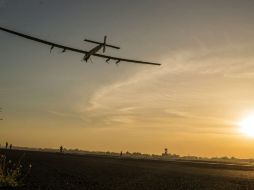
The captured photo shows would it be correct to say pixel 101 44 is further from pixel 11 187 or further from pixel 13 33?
pixel 11 187

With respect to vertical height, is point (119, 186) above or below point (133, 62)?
below

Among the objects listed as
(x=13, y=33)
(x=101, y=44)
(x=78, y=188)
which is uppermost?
(x=101, y=44)

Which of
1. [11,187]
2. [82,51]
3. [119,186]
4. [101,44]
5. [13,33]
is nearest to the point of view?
[11,187]

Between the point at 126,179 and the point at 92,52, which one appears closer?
the point at 126,179

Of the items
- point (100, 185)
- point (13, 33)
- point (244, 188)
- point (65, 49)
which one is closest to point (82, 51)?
point (65, 49)

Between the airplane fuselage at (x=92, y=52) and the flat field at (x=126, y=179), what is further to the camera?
the airplane fuselage at (x=92, y=52)

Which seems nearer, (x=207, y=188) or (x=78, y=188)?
(x=78, y=188)

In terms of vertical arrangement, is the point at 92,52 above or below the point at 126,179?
above

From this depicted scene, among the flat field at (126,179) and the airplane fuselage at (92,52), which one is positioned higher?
the airplane fuselage at (92,52)

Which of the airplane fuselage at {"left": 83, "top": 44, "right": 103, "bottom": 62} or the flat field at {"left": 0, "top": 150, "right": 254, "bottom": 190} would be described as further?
the airplane fuselage at {"left": 83, "top": 44, "right": 103, "bottom": 62}

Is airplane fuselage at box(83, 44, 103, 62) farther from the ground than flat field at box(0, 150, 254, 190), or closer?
farther from the ground

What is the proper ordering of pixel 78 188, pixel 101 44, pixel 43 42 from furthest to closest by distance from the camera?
pixel 101 44, pixel 43 42, pixel 78 188
